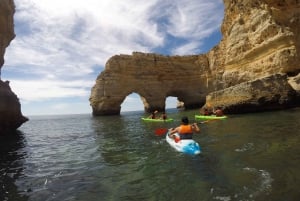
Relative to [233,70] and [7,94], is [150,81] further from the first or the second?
[7,94]

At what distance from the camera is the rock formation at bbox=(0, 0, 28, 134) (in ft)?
73.3

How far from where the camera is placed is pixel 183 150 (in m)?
11.8

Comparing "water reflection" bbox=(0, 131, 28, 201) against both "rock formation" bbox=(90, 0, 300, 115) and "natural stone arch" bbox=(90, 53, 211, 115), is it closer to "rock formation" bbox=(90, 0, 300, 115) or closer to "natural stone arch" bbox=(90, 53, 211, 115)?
"rock formation" bbox=(90, 0, 300, 115)

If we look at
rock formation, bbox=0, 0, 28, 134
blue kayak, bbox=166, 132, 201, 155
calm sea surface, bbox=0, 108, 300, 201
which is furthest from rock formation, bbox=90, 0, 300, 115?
rock formation, bbox=0, 0, 28, 134

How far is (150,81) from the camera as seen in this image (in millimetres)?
57562

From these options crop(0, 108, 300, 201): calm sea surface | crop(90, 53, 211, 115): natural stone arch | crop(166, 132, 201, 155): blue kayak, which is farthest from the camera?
→ crop(90, 53, 211, 115): natural stone arch

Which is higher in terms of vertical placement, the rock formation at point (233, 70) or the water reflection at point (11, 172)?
the rock formation at point (233, 70)

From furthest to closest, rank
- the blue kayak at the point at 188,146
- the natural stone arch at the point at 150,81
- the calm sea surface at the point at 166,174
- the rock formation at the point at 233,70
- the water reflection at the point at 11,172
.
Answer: the natural stone arch at the point at 150,81 → the rock formation at the point at 233,70 → the blue kayak at the point at 188,146 → the water reflection at the point at 11,172 → the calm sea surface at the point at 166,174

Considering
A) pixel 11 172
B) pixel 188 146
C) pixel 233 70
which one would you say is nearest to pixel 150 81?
pixel 233 70

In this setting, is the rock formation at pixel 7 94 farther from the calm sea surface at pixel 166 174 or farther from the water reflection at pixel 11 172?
the calm sea surface at pixel 166 174

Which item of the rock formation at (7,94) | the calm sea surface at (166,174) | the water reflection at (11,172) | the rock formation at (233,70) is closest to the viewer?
the calm sea surface at (166,174)

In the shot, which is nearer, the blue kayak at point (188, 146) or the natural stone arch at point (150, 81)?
the blue kayak at point (188, 146)

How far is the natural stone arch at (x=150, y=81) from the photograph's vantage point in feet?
180

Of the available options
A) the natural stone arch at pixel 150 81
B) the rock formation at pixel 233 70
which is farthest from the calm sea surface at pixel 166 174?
the natural stone arch at pixel 150 81
